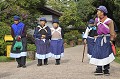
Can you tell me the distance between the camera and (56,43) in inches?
536

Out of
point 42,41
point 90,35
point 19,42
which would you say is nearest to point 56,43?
point 42,41

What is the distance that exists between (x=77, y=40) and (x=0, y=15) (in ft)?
54.9

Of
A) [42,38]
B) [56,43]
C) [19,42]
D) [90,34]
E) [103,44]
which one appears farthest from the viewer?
[90,34]

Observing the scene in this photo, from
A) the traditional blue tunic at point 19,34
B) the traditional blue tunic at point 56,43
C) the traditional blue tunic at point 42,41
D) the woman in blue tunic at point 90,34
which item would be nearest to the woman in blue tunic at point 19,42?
the traditional blue tunic at point 19,34

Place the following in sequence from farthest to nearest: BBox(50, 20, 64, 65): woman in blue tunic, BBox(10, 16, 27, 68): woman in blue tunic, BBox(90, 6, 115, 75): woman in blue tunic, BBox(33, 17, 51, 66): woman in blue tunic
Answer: BBox(50, 20, 64, 65): woman in blue tunic
BBox(33, 17, 51, 66): woman in blue tunic
BBox(10, 16, 27, 68): woman in blue tunic
BBox(90, 6, 115, 75): woman in blue tunic

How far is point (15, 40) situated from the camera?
12.5 meters

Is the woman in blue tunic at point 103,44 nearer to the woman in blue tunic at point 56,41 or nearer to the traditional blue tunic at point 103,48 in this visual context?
the traditional blue tunic at point 103,48

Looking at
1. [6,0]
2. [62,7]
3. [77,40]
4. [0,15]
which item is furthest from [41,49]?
[62,7]

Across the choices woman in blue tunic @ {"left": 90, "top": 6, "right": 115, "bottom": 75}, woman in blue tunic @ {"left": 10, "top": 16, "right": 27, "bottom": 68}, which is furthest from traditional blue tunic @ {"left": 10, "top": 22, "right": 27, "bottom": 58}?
woman in blue tunic @ {"left": 90, "top": 6, "right": 115, "bottom": 75}

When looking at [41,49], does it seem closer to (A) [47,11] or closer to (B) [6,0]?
(B) [6,0]

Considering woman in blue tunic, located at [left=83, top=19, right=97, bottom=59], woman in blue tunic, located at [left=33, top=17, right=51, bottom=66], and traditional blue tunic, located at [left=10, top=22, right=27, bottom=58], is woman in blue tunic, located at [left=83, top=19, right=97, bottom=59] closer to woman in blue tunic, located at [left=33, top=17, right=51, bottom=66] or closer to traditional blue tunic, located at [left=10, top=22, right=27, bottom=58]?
woman in blue tunic, located at [left=33, top=17, right=51, bottom=66]

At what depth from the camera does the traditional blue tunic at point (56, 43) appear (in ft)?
44.6

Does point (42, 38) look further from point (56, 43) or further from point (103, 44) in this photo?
point (103, 44)

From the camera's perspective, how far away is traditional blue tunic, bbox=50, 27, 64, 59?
44.6ft
